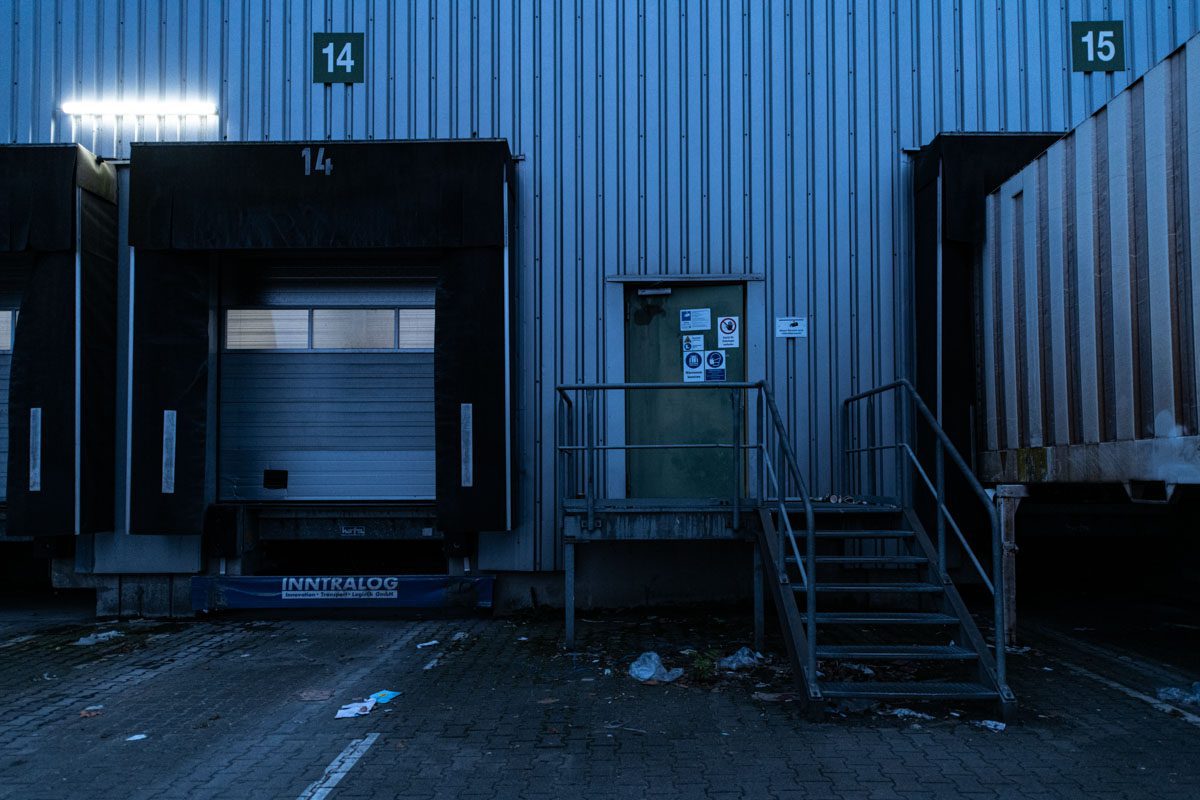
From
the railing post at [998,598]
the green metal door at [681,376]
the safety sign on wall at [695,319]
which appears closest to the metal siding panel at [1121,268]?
the railing post at [998,598]

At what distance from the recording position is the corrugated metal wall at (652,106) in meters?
9.40

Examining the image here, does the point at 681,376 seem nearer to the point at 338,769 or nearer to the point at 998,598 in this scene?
the point at 998,598

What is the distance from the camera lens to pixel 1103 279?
22.5 ft

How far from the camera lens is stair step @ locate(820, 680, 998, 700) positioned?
5.61 metres

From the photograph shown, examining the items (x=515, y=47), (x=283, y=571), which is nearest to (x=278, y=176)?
(x=515, y=47)

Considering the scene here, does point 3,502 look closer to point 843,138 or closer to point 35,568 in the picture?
point 35,568

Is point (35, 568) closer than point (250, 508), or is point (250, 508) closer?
point (250, 508)

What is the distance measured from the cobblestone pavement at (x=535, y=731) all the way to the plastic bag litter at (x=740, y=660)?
121mm

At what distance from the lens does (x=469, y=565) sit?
30.3 feet

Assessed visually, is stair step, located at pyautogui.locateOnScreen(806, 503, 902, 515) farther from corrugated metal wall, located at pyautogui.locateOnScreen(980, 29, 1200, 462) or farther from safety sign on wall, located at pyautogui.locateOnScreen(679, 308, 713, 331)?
safety sign on wall, located at pyautogui.locateOnScreen(679, 308, 713, 331)

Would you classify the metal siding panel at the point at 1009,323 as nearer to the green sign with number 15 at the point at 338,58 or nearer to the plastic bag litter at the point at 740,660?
the plastic bag litter at the point at 740,660

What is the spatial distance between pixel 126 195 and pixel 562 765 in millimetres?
7747

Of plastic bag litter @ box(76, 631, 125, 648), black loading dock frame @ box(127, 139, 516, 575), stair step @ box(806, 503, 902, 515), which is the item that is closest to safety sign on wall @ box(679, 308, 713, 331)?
black loading dock frame @ box(127, 139, 516, 575)

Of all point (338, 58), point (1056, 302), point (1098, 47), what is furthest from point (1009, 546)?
point (338, 58)
